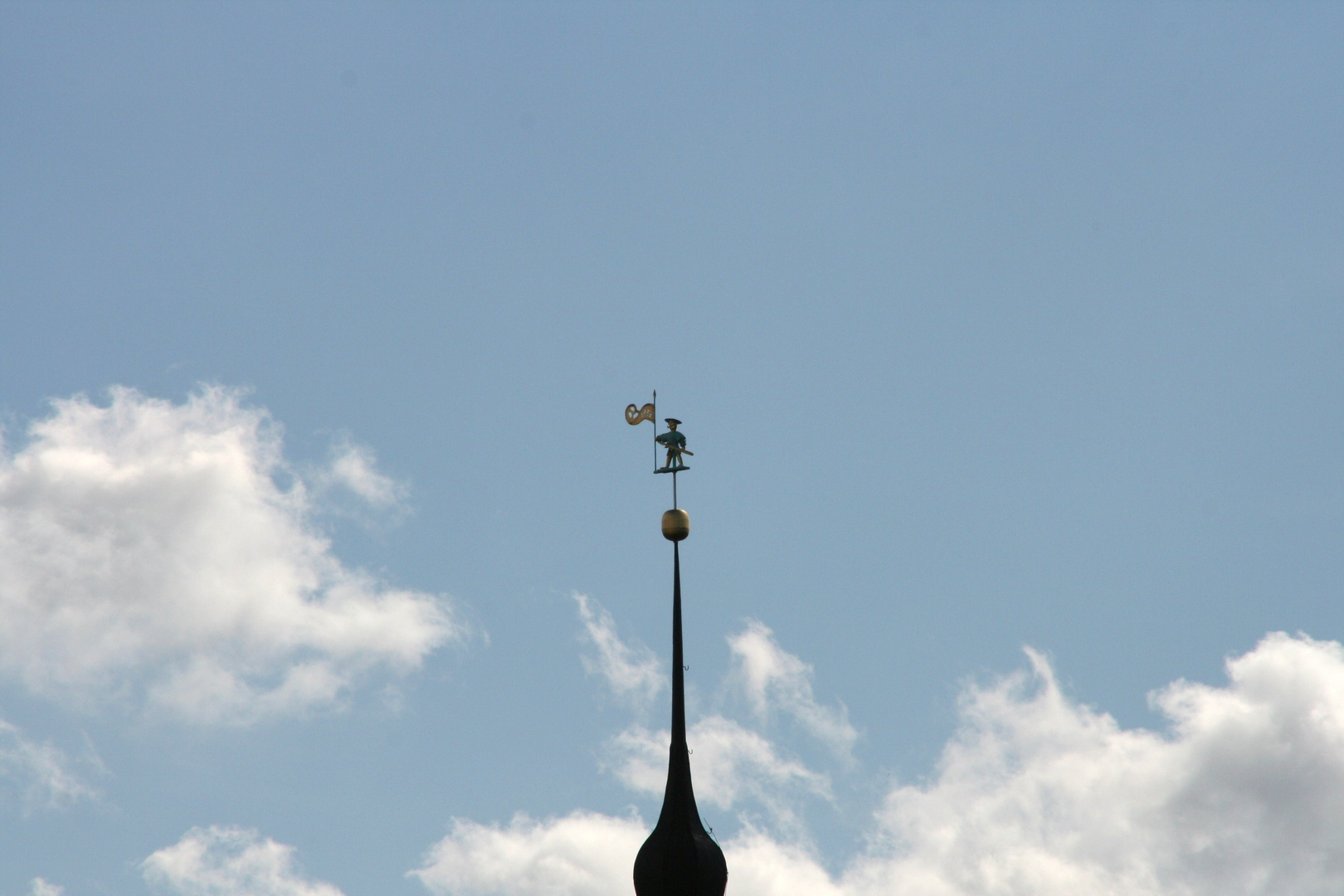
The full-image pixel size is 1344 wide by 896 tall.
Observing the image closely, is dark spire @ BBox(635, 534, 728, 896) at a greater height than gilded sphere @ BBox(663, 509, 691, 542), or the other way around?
gilded sphere @ BBox(663, 509, 691, 542)

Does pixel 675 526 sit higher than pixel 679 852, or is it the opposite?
pixel 675 526

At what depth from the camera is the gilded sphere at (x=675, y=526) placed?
6731cm

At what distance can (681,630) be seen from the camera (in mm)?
67750

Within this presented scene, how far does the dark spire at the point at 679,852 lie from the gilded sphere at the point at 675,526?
6839 millimetres

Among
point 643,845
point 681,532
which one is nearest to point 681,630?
point 681,532

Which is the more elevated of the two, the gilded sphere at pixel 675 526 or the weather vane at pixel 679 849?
the gilded sphere at pixel 675 526

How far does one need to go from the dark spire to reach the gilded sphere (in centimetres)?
684

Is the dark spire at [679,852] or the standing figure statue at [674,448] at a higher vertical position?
the standing figure statue at [674,448]

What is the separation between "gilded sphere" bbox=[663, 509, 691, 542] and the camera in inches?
2650

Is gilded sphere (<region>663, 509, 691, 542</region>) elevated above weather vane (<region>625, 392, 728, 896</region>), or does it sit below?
above

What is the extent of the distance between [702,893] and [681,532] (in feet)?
38.6

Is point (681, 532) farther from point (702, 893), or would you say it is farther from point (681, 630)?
point (702, 893)

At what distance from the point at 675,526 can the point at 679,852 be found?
425 inches

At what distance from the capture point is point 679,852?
2416 inches
